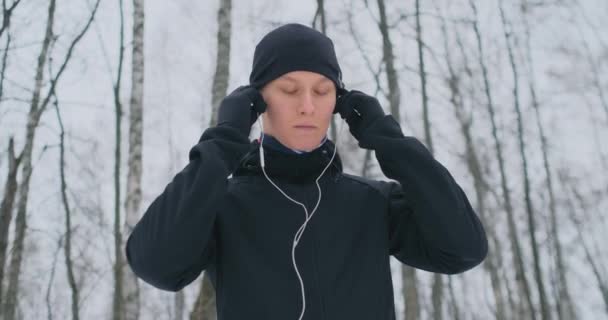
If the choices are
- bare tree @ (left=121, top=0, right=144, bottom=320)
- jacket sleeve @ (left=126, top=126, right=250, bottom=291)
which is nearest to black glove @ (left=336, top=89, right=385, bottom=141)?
jacket sleeve @ (left=126, top=126, right=250, bottom=291)

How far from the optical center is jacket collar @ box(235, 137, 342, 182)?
155 centimetres

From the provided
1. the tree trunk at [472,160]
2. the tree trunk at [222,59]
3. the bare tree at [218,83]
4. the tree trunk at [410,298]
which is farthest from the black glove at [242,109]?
the tree trunk at [472,160]

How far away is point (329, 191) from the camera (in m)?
1.56

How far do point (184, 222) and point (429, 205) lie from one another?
2.07ft

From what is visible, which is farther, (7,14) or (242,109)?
(7,14)

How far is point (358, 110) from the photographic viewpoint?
1.62 m

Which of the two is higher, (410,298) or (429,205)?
(429,205)

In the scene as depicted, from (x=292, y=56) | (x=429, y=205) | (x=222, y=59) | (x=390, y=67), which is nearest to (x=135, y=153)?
(x=222, y=59)

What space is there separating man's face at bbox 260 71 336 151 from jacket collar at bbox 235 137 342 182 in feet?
0.13

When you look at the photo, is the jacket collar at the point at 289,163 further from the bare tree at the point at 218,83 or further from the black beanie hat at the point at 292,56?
the bare tree at the point at 218,83

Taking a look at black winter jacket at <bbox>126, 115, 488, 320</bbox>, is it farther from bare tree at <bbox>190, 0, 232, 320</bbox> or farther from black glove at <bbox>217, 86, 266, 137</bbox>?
bare tree at <bbox>190, 0, 232, 320</bbox>

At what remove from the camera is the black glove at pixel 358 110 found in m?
1.57

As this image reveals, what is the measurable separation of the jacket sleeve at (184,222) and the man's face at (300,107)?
0.22 m

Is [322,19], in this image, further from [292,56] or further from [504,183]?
[292,56]
